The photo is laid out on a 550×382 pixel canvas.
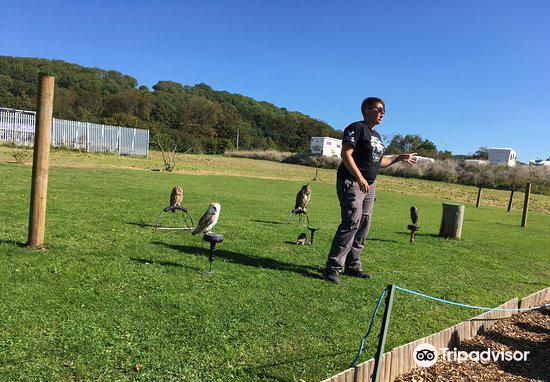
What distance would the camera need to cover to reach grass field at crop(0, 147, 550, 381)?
3283 mm

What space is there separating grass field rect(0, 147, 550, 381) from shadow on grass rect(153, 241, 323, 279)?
0.03m

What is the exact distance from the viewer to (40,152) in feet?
18.5

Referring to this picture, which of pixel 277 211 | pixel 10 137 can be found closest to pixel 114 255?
pixel 277 211

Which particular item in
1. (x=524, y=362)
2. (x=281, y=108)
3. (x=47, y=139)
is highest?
(x=281, y=108)

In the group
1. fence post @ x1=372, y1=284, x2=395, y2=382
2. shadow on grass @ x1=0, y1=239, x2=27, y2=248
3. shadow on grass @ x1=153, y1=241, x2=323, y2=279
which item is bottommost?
shadow on grass @ x1=153, y1=241, x2=323, y2=279

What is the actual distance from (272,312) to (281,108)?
134 metres

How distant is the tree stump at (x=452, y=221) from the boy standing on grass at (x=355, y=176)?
5783 mm

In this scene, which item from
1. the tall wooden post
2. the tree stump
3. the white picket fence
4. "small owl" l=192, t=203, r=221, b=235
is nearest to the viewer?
the tall wooden post

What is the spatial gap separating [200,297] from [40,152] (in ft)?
10.2

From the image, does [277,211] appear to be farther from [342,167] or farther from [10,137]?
[10,137]

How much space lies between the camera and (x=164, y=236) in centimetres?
758

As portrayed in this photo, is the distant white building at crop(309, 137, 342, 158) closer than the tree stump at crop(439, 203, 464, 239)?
No

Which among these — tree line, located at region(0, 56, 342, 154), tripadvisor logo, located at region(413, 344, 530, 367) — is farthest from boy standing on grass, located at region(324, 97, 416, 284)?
tree line, located at region(0, 56, 342, 154)

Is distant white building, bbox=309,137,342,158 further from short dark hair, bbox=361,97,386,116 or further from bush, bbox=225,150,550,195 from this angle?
short dark hair, bbox=361,97,386,116
